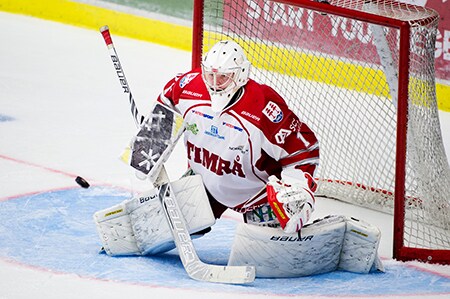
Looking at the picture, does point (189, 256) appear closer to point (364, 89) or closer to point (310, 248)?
point (310, 248)

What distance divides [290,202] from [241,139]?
32 cm

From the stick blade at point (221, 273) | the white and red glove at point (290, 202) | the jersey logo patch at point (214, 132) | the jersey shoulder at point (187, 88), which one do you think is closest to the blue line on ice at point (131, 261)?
the stick blade at point (221, 273)

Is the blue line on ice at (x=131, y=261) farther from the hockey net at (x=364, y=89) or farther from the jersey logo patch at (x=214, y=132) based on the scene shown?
the jersey logo patch at (x=214, y=132)

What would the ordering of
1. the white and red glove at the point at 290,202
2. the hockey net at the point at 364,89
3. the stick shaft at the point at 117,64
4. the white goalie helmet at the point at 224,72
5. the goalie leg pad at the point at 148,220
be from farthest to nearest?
the hockey net at the point at 364,89 < the stick shaft at the point at 117,64 < the goalie leg pad at the point at 148,220 < the white goalie helmet at the point at 224,72 < the white and red glove at the point at 290,202

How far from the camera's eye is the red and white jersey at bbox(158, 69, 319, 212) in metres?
4.02

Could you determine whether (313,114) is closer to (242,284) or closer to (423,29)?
(423,29)

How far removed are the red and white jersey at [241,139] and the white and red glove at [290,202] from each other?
0.14 meters

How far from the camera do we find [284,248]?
400 cm

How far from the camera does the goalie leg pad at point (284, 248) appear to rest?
3.99m

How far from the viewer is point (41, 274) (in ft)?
13.1

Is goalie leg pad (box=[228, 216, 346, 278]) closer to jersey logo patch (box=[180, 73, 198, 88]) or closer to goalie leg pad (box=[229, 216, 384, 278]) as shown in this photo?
goalie leg pad (box=[229, 216, 384, 278])

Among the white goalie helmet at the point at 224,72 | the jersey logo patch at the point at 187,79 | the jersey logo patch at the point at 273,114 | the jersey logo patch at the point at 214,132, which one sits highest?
the white goalie helmet at the point at 224,72

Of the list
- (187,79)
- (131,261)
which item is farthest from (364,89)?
(131,261)

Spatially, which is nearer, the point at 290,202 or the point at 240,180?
the point at 290,202
